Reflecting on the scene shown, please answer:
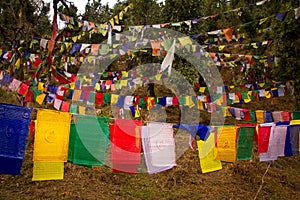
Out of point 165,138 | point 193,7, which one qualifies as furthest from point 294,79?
point 165,138

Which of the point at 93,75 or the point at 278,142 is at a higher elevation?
the point at 93,75

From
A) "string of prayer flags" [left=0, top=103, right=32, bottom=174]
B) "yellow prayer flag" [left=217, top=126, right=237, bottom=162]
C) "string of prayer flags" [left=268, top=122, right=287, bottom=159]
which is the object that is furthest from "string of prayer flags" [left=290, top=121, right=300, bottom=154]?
"string of prayer flags" [left=0, top=103, right=32, bottom=174]

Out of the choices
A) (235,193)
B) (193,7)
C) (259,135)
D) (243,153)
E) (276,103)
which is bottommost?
(235,193)

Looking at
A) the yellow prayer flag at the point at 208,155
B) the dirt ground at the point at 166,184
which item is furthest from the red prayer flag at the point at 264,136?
the dirt ground at the point at 166,184

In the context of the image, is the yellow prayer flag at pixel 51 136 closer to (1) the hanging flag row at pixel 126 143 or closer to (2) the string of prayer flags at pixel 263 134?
(1) the hanging flag row at pixel 126 143

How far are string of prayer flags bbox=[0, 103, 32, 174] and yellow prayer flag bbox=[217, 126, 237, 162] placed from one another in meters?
3.89

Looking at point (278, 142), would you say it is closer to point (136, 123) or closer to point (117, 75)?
point (136, 123)

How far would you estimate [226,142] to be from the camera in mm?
6445

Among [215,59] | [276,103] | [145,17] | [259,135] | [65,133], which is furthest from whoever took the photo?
[145,17]

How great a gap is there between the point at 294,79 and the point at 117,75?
10.1 metres

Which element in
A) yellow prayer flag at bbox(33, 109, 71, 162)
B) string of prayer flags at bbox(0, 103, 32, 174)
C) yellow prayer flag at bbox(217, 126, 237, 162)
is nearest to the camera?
string of prayer flags at bbox(0, 103, 32, 174)

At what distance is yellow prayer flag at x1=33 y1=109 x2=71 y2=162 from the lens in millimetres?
5535

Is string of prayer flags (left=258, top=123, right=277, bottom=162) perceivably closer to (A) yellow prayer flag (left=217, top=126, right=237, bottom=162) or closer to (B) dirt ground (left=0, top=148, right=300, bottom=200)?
(A) yellow prayer flag (left=217, top=126, right=237, bottom=162)

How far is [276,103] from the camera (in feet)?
58.1
